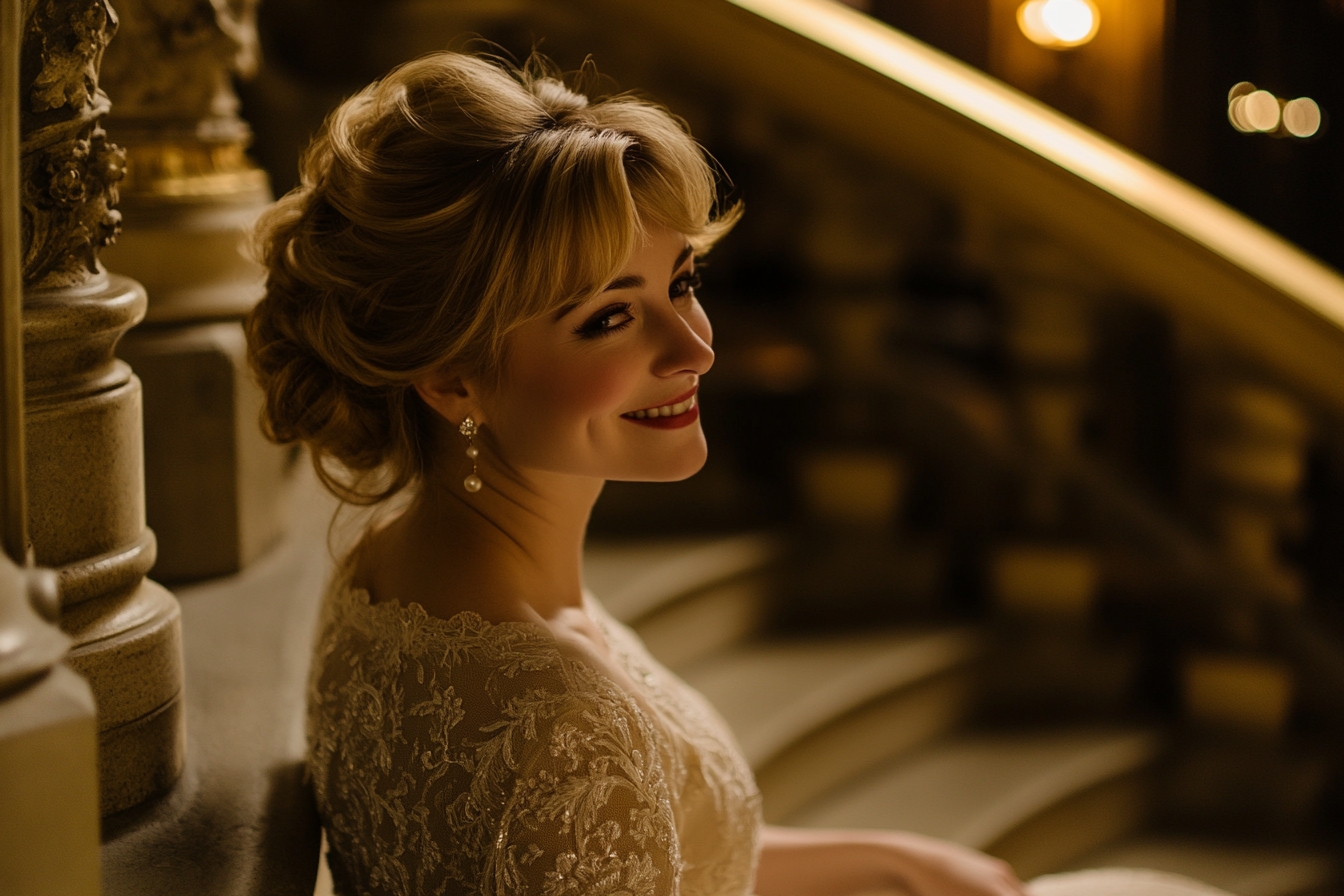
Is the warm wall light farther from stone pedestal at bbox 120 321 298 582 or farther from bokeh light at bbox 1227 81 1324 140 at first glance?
stone pedestal at bbox 120 321 298 582

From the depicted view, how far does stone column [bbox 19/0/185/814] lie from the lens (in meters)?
1.27

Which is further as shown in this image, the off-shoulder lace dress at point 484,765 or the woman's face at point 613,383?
the woman's face at point 613,383

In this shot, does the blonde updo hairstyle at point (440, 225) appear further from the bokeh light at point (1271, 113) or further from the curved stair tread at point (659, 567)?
the bokeh light at point (1271, 113)

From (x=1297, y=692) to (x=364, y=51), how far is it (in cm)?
327

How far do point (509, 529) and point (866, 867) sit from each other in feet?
2.75

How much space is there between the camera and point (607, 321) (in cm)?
153

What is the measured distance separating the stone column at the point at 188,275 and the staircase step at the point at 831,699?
1368 mm

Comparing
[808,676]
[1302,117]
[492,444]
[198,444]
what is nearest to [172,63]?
[198,444]

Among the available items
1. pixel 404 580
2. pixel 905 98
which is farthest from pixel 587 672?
pixel 905 98

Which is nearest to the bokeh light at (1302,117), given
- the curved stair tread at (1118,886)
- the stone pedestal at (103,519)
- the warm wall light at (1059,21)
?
the warm wall light at (1059,21)

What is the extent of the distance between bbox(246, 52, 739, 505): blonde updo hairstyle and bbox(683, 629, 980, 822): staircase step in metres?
1.63

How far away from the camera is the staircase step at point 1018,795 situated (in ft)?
10.1

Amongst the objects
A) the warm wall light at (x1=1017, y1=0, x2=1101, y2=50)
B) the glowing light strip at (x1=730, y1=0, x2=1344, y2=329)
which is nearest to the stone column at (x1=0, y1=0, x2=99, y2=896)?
the glowing light strip at (x1=730, y1=0, x2=1344, y2=329)

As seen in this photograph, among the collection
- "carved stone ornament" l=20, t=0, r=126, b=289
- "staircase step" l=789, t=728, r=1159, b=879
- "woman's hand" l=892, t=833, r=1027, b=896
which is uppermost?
"carved stone ornament" l=20, t=0, r=126, b=289
